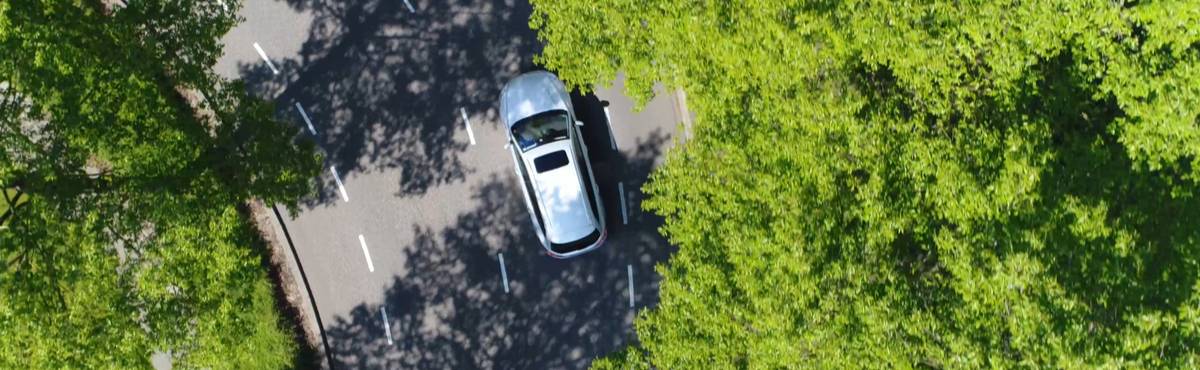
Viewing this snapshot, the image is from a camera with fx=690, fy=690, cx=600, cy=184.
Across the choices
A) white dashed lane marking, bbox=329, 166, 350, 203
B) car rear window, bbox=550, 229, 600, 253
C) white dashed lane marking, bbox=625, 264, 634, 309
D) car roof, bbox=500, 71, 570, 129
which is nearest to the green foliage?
car roof, bbox=500, 71, 570, 129

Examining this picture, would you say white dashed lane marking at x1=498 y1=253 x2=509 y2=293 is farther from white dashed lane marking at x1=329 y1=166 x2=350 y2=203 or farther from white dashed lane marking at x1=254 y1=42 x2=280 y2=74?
white dashed lane marking at x1=254 y1=42 x2=280 y2=74

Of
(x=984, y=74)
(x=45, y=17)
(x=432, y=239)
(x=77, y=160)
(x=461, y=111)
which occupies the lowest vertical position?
(x=432, y=239)

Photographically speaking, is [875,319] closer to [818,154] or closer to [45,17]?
[818,154]

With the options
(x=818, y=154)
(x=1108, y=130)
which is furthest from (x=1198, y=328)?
(x=818, y=154)

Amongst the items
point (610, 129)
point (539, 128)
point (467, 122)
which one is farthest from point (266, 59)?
point (610, 129)

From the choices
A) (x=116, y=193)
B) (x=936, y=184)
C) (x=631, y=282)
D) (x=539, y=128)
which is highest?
(x=116, y=193)

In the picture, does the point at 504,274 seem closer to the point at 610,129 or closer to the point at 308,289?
the point at 610,129

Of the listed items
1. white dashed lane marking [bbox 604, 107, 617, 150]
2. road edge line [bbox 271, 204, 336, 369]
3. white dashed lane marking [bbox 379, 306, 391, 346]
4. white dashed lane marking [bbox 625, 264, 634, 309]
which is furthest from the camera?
white dashed lane marking [bbox 379, 306, 391, 346]
